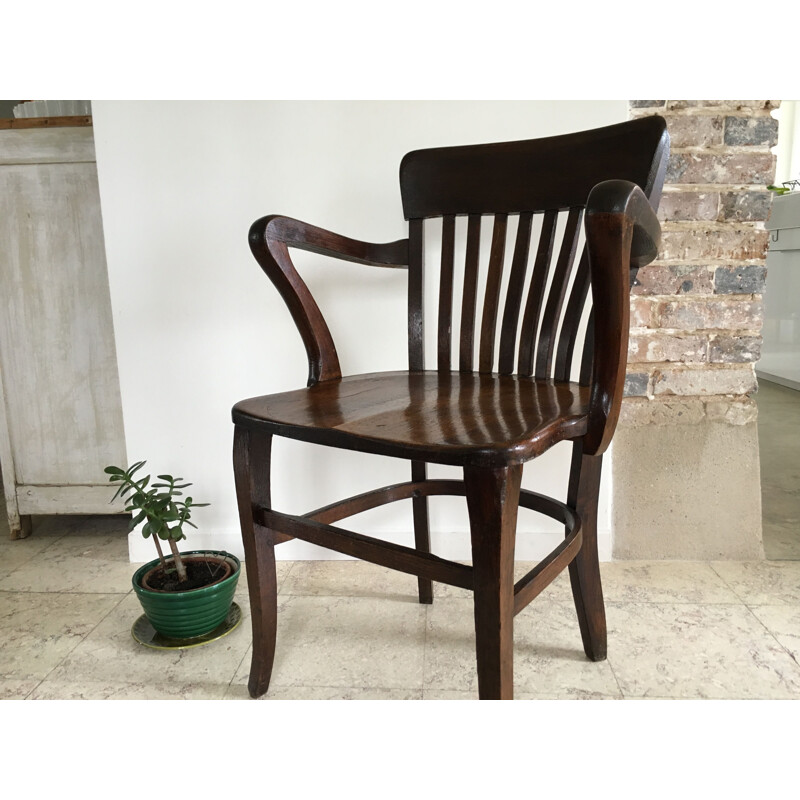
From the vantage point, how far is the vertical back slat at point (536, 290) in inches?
42.8

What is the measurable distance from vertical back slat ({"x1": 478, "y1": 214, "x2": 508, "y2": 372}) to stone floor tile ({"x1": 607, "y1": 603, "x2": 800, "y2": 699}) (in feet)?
1.84

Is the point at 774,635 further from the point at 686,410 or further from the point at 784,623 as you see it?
the point at 686,410

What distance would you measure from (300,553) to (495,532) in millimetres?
946

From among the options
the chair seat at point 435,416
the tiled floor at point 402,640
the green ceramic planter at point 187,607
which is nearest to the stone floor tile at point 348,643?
the tiled floor at point 402,640

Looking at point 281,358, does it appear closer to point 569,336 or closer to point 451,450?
point 569,336

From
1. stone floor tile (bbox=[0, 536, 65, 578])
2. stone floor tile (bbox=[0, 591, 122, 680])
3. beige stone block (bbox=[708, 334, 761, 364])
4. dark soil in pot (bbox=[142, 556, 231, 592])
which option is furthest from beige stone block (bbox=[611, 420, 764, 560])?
stone floor tile (bbox=[0, 536, 65, 578])

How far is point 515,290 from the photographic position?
1.12 m

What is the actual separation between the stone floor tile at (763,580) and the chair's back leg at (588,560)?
413 mm

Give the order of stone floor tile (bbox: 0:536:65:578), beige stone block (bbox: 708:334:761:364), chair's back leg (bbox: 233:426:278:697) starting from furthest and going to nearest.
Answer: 1. stone floor tile (bbox: 0:536:65:578)
2. beige stone block (bbox: 708:334:761:364)
3. chair's back leg (bbox: 233:426:278:697)

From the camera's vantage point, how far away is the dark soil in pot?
119 centimetres

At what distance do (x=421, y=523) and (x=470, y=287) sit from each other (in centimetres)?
47

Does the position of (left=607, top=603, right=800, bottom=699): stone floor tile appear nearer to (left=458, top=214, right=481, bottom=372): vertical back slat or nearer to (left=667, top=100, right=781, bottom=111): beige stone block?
(left=458, top=214, right=481, bottom=372): vertical back slat
